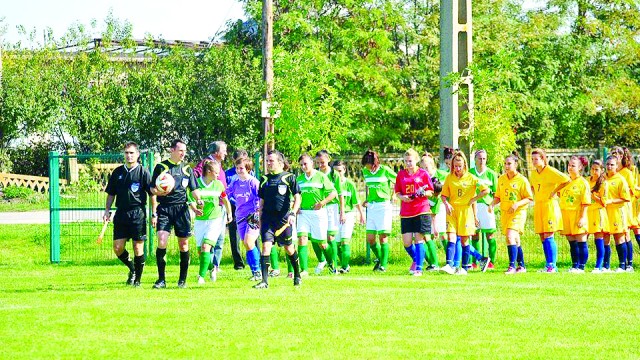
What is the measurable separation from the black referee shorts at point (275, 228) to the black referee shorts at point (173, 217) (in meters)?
1.12

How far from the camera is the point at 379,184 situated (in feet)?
65.5

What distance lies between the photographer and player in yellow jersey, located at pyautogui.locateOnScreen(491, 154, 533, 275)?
1909 centimetres

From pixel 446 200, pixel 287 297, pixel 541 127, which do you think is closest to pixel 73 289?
pixel 287 297

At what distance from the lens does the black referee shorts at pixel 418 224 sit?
18.5 m

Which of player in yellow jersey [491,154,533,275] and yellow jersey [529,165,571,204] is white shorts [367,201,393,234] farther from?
yellow jersey [529,165,571,204]

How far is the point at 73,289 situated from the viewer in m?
16.3

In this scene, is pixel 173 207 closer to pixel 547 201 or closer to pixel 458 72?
pixel 547 201

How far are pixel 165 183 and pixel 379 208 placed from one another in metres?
5.13

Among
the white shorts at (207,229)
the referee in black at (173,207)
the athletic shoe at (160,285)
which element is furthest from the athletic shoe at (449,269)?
the athletic shoe at (160,285)

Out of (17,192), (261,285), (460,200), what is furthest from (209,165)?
(17,192)

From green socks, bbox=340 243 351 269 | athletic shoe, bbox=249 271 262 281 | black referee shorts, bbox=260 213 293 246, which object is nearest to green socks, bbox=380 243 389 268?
green socks, bbox=340 243 351 269

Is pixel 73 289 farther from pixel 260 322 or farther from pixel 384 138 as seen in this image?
pixel 384 138

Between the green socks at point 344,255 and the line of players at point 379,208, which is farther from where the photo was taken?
the green socks at point 344,255

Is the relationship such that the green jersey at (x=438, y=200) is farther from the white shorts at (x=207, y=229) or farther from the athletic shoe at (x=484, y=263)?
the white shorts at (x=207, y=229)
